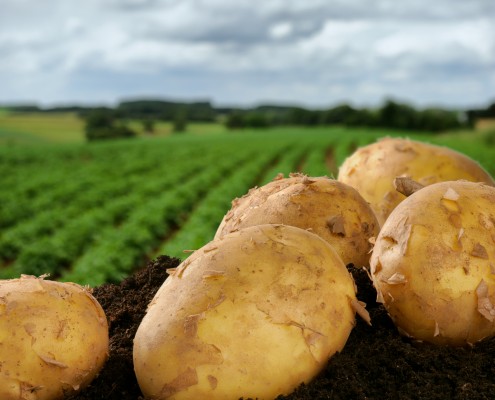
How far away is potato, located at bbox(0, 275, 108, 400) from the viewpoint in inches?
83.7

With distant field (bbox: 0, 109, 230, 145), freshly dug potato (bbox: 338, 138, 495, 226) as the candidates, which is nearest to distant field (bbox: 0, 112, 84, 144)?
distant field (bbox: 0, 109, 230, 145)

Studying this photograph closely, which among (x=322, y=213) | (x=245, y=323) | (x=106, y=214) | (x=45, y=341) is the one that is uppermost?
(x=322, y=213)

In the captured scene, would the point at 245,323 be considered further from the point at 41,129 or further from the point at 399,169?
the point at 41,129

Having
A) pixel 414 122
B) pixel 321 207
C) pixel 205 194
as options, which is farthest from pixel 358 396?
pixel 414 122

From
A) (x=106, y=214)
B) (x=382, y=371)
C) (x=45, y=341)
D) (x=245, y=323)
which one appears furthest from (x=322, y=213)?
(x=106, y=214)

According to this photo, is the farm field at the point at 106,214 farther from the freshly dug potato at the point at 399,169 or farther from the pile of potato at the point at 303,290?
the pile of potato at the point at 303,290

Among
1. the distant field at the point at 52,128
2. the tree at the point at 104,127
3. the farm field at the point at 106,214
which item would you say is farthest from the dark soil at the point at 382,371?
the tree at the point at 104,127

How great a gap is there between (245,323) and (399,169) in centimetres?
192

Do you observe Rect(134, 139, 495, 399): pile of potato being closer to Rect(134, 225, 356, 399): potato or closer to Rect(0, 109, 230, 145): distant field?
Rect(134, 225, 356, 399): potato

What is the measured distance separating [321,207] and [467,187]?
664mm

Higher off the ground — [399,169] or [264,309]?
[399,169]

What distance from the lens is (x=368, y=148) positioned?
3.91m

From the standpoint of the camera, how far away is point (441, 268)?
90.7 inches

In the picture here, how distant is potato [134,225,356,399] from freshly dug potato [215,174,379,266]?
21.0 inches
